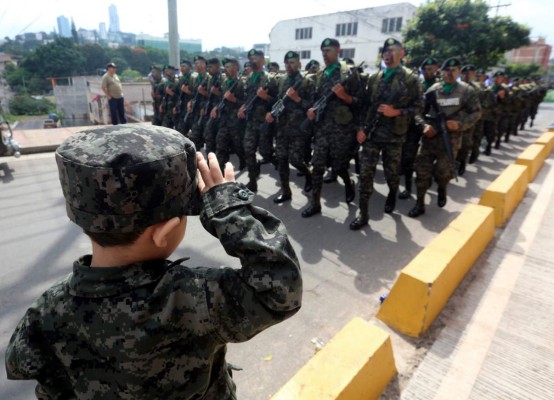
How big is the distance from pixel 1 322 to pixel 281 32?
153 ft

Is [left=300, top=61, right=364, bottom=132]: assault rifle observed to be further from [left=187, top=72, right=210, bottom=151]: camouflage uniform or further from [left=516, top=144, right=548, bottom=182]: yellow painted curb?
[left=516, top=144, right=548, bottom=182]: yellow painted curb

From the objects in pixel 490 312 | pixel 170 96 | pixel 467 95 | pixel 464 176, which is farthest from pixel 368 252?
pixel 170 96

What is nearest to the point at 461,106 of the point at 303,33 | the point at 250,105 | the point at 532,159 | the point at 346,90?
the point at 346,90

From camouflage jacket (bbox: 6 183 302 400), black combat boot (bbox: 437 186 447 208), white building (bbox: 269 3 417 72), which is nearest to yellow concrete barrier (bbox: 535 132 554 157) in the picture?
black combat boot (bbox: 437 186 447 208)

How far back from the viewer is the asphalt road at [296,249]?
2137mm

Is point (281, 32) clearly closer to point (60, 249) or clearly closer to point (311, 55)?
point (311, 55)

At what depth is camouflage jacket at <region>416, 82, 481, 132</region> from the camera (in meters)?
4.16

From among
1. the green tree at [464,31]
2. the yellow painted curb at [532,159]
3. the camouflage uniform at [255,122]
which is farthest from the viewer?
the green tree at [464,31]

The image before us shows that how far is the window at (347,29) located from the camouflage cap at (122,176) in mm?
40512

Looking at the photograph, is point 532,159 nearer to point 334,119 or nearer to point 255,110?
point 334,119

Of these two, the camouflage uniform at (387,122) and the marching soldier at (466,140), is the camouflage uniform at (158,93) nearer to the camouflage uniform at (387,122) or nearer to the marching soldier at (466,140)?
the camouflage uniform at (387,122)

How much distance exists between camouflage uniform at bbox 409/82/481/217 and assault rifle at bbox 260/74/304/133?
1.47 meters

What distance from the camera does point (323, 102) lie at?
408cm

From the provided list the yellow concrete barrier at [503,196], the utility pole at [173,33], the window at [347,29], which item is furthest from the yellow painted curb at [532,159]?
the window at [347,29]
